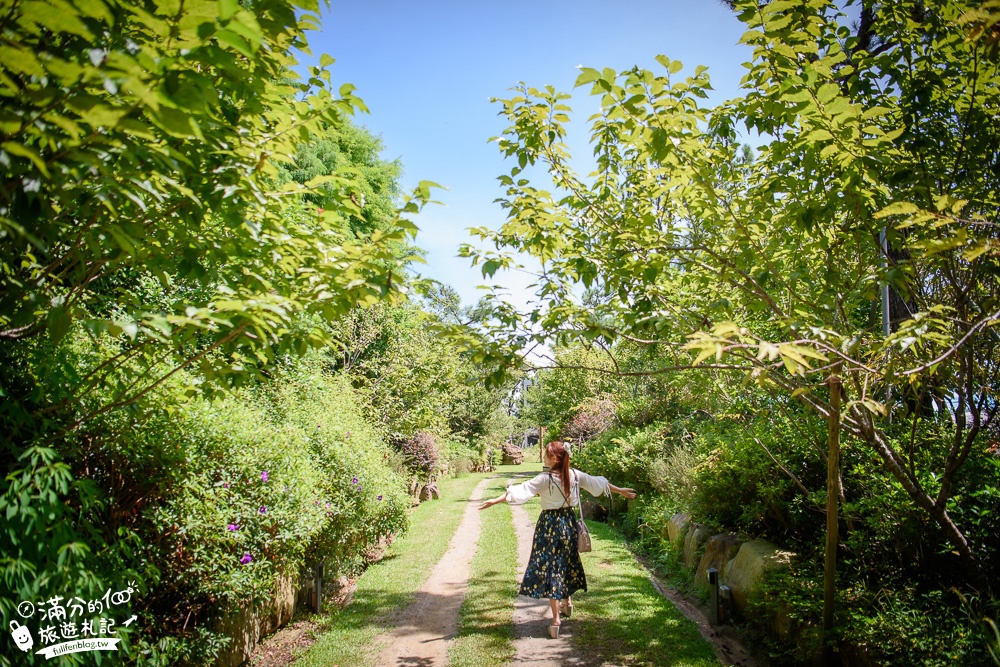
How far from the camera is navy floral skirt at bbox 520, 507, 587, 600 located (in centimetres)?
562

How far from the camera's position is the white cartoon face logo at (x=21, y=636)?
2.60 meters

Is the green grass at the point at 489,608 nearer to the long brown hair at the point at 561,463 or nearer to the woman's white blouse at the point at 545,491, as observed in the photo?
the woman's white blouse at the point at 545,491

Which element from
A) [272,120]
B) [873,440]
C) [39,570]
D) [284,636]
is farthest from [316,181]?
[284,636]

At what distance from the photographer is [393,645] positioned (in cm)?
526

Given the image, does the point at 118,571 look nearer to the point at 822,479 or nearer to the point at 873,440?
the point at 873,440

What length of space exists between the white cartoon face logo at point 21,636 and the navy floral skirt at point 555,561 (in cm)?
406

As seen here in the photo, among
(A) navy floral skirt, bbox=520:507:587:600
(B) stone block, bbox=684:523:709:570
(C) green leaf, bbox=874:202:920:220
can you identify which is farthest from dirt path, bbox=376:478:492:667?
(C) green leaf, bbox=874:202:920:220

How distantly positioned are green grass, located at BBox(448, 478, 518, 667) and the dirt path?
0.11 meters

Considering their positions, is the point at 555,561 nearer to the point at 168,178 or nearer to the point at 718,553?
the point at 718,553

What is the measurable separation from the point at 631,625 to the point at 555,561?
96 cm

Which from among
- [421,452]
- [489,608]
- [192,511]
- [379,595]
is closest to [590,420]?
[421,452]

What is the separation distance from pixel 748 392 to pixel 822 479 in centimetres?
114

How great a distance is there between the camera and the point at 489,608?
6273 millimetres

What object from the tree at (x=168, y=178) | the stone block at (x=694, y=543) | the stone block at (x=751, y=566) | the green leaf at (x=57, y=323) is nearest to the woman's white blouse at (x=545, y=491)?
the stone block at (x=751, y=566)
